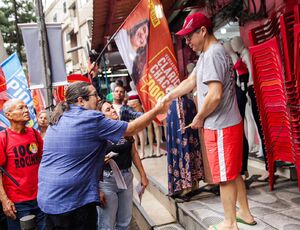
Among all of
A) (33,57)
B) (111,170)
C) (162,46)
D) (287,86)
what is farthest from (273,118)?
(33,57)

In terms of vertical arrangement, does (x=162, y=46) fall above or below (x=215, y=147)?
above

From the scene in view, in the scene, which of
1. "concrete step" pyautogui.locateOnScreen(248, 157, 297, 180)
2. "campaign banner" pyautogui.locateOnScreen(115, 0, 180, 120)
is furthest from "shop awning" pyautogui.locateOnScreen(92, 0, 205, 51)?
"concrete step" pyautogui.locateOnScreen(248, 157, 297, 180)

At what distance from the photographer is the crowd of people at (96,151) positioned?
90.5 inches

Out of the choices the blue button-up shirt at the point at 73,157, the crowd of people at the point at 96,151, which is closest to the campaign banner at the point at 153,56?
the crowd of people at the point at 96,151

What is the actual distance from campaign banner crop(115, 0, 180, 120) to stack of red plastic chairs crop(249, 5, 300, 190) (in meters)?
1.09

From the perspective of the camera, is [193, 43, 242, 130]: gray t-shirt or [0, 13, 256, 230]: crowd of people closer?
[0, 13, 256, 230]: crowd of people

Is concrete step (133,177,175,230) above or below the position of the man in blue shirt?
below

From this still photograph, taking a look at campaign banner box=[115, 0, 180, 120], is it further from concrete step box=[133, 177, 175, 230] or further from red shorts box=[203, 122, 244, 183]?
concrete step box=[133, 177, 175, 230]

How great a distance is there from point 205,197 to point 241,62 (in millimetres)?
2289

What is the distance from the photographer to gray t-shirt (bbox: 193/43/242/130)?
249 cm

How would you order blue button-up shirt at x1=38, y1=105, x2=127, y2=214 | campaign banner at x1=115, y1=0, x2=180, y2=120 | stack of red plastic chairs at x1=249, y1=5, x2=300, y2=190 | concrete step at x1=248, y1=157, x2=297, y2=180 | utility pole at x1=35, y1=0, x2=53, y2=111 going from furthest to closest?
1. utility pole at x1=35, y1=0, x2=53, y2=111
2. concrete step at x1=248, y1=157, x2=297, y2=180
3. campaign banner at x1=115, y1=0, x2=180, y2=120
4. stack of red plastic chairs at x1=249, y1=5, x2=300, y2=190
5. blue button-up shirt at x1=38, y1=105, x2=127, y2=214

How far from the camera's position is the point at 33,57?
526 cm

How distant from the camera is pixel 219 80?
246 cm

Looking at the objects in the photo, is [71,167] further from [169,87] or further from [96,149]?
[169,87]
